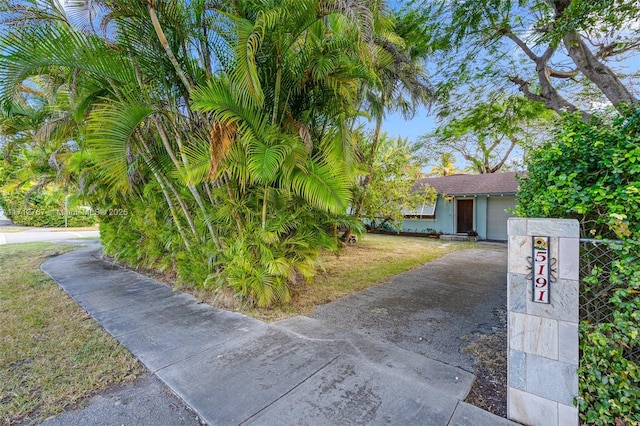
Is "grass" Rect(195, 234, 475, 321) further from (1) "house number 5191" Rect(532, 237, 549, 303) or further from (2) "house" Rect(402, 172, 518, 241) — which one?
(1) "house number 5191" Rect(532, 237, 549, 303)

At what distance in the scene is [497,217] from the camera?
41.7ft

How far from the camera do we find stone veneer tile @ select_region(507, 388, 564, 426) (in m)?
1.94

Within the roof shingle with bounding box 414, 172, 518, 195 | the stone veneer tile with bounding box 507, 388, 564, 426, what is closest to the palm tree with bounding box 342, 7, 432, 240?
Answer: the stone veneer tile with bounding box 507, 388, 564, 426

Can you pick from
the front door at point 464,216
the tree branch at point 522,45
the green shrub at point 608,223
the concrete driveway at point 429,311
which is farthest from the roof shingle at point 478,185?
the green shrub at point 608,223

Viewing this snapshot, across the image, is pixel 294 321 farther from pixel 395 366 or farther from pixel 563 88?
pixel 563 88

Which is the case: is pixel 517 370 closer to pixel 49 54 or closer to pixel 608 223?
pixel 608 223

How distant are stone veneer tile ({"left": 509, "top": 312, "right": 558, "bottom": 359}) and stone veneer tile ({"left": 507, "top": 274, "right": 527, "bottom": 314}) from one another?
0.15 ft

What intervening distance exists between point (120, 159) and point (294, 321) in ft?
10.4

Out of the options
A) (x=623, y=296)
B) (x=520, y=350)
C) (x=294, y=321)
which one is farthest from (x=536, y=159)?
(x=294, y=321)

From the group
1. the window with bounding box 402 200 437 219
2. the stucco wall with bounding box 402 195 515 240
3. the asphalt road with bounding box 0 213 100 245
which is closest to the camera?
the stucco wall with bounding box 402 195 515 240

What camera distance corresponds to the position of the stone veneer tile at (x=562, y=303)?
72.9 inches

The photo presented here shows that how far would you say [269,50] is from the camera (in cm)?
369

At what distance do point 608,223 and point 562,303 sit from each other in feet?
1.88

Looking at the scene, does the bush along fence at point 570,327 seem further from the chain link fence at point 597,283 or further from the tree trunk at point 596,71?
the tree trunk at point 596,71
